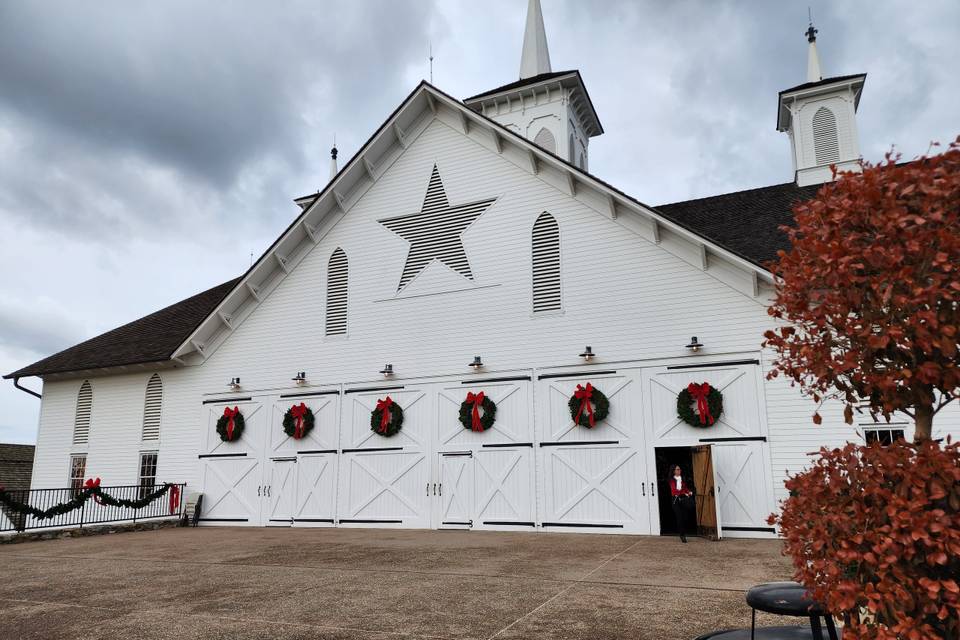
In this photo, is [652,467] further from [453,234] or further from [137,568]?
[137,568]

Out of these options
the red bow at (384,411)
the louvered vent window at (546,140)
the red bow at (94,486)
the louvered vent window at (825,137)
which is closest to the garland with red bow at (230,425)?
the red bow at (94,486)

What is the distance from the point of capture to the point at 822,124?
66.1 feet

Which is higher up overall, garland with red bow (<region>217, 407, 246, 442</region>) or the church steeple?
the church steeple

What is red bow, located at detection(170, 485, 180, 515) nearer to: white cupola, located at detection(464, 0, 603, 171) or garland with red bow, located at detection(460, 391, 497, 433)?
garland with red bow, located at detection(460, 391, 497, 433)

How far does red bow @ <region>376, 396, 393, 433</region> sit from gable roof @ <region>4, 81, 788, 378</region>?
5.08 m

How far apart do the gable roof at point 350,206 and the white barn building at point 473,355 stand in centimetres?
7

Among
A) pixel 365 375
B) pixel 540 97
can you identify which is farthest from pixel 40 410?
pixel 540 97

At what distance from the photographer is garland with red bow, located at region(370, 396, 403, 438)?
661 inches

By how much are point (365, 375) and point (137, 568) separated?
7.97m

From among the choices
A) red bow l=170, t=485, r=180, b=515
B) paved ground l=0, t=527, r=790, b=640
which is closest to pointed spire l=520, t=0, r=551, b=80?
paved ground l=0, t=527, r=790, b=640

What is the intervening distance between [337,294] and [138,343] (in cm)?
809

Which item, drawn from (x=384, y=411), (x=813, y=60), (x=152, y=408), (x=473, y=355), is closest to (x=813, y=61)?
(x=813, y=60)

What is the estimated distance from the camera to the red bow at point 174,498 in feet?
61.5

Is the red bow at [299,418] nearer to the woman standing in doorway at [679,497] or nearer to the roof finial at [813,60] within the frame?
the woman standing in doorway at [679,497]
